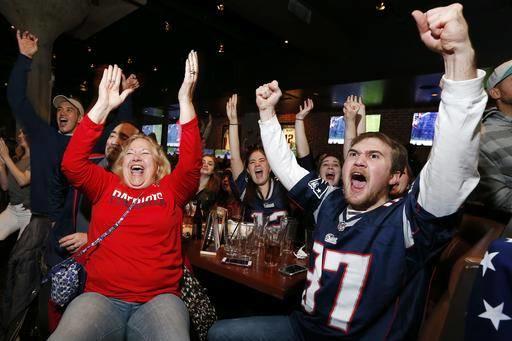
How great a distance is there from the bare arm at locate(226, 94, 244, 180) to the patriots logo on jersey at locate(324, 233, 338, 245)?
1425 mm

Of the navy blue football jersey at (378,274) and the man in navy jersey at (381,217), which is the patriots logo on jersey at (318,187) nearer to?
the man in navy jersey at (381,217)

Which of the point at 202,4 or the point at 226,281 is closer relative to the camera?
the point at 226,281

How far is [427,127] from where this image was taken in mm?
9336

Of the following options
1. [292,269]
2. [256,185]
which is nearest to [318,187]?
[292,269]

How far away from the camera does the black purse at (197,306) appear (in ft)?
5.84

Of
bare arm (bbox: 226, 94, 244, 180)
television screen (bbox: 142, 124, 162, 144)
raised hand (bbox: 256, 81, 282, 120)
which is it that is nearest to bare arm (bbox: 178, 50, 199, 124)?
raised hand (bbox: 256, 81, 282, 120)

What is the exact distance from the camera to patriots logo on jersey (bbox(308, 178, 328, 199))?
182cm

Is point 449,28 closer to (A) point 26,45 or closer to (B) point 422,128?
(A) point 26,45

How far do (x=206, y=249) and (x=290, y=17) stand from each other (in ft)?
17.3

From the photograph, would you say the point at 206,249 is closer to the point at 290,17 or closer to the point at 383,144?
the point at 383,144

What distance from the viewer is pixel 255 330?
67.1 inches

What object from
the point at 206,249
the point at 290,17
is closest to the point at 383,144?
the point at 206,249

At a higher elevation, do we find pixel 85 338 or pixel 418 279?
pixel 418 279

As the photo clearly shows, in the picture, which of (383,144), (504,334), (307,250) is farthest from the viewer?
(307,250)
